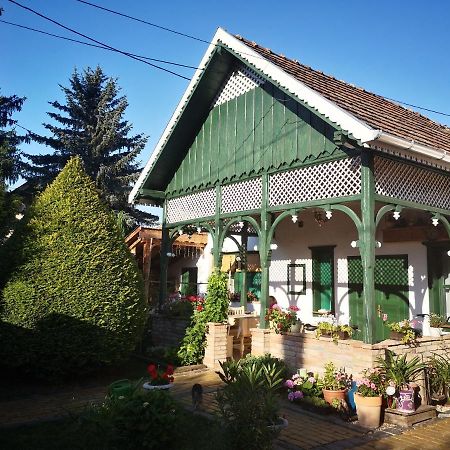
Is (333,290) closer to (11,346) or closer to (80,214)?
(80,214)

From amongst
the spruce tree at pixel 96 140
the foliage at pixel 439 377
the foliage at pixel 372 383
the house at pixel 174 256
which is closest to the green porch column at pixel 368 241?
the foliage at pixel 372 383

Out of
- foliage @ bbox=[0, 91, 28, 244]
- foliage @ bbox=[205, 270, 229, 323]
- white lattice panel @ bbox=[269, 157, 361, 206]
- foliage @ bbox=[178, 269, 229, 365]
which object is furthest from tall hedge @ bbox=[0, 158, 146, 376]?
foliage @ bbox=[0, 91, 28, 244]

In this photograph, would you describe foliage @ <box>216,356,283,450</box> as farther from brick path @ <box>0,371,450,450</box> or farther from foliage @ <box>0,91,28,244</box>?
foliage @ <box>0,91,28,244</box>

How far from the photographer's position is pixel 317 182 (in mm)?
8875

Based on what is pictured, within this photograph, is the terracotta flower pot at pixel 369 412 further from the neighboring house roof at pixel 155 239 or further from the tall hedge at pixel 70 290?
the neighboring house roof at pixel 155 239

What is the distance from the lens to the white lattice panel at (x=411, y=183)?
8102mm

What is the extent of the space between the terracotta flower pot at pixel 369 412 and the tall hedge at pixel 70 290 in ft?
14.9

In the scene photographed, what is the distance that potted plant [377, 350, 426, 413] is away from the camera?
6.70 meters

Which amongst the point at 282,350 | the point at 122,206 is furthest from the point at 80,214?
the point at 122,206

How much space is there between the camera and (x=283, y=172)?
31.8ft

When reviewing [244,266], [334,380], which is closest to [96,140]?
[244,266]

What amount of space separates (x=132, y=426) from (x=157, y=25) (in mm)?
7648

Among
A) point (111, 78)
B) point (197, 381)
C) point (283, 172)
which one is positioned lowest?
point (197, 381)

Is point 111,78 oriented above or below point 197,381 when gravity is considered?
above
